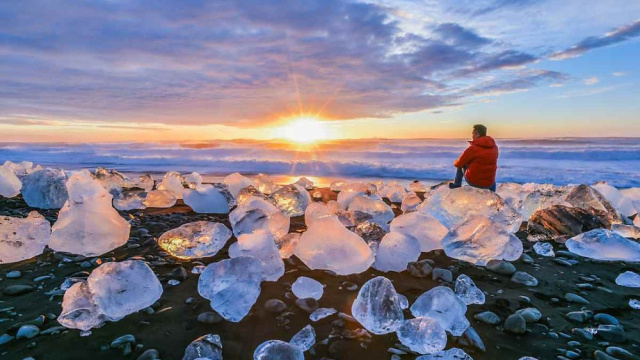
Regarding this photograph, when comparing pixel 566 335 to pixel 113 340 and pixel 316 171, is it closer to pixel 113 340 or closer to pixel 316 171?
pixel 113 340

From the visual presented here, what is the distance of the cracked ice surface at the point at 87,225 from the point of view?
2637 millimetres

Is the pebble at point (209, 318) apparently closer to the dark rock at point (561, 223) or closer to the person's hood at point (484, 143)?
the dark rock at point (561, 223)

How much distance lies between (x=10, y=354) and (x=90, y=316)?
1.01 feet

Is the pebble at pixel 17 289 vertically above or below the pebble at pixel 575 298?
above

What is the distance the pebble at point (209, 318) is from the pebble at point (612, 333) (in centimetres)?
187

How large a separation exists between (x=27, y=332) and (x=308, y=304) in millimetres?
1316

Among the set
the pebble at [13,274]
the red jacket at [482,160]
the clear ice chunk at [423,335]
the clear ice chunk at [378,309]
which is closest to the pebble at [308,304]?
the clear ice chunk at [378,309]

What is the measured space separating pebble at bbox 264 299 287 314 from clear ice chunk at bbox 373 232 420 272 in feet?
2.67

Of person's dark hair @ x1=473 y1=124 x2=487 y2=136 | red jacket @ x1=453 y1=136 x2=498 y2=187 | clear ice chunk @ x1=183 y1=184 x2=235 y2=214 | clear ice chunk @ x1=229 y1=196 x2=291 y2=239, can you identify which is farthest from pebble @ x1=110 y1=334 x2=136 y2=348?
person's dark hair @ x1=473 y1=124 x2=487 y2=136

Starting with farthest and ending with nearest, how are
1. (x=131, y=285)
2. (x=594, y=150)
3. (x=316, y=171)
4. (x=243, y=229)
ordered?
(x=594, y=150)
(x=316, y=171)
(x=243, y=229)
(x=131, y=285)

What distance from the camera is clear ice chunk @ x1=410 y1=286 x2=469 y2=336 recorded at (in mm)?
1817

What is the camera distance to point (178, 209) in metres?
4.27

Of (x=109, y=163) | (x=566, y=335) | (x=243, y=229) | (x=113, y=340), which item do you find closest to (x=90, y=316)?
(x=113, y=340)

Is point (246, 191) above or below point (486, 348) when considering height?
above
